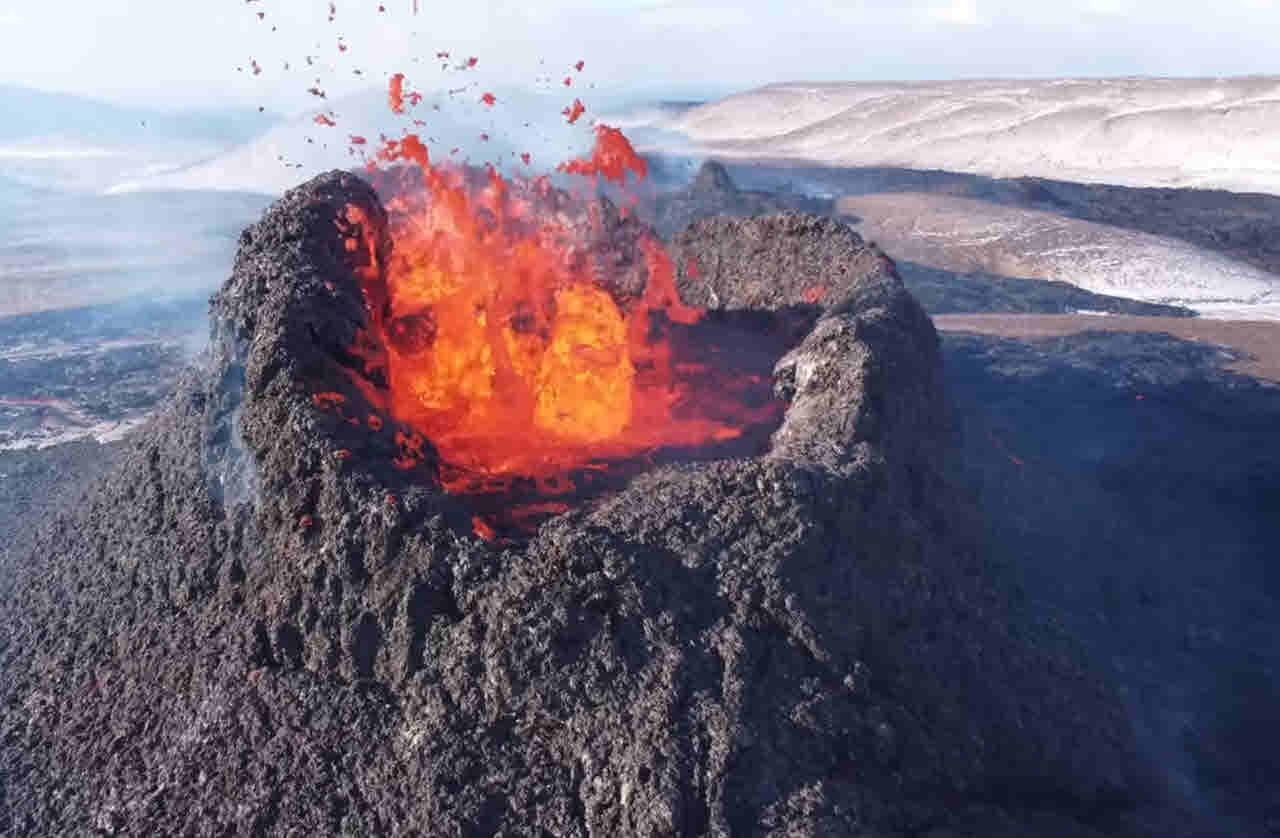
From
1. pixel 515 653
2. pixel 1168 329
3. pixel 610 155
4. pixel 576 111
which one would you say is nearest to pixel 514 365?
pixel 576 111

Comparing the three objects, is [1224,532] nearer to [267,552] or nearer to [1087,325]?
[1087,325]

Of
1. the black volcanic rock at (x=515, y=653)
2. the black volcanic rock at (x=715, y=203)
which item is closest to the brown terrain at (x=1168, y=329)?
the black volcanic rock at (x=515, y=653)

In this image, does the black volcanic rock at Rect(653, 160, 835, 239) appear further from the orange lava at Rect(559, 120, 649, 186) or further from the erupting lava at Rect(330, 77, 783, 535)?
the erupting lava at Rect(330, 77, 783, 535)

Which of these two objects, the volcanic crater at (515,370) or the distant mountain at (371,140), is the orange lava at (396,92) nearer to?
the volcanic crater at (515,370)

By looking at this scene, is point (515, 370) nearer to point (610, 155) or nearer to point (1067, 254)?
point (610, 155)

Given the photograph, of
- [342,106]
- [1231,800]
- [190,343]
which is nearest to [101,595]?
[1231,800]
